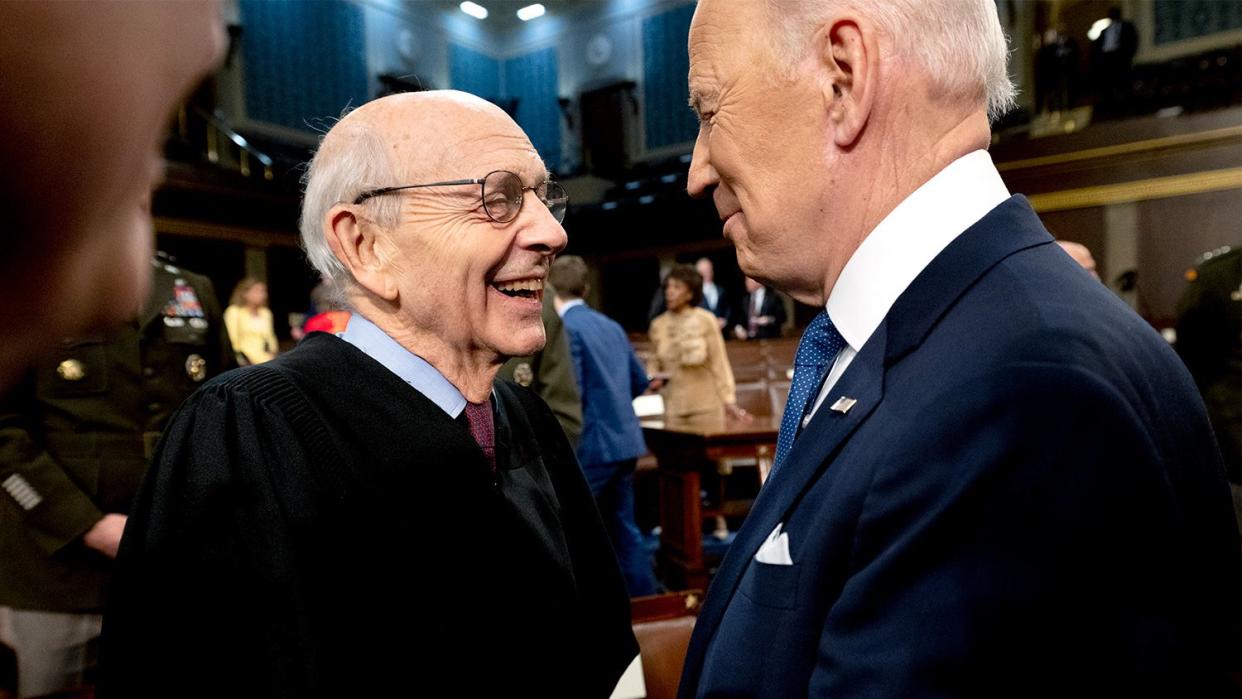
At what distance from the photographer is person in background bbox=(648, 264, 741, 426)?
5898 millimetres

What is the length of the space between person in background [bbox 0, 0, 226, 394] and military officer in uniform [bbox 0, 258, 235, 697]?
2.21 metres

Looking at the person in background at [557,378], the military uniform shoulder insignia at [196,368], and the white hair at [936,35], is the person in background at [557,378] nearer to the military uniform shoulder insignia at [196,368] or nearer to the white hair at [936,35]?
the military uniform shoulder insignia at [196,368]

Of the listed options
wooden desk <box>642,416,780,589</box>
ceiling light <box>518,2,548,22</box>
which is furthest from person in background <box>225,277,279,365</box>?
ceiling light <box>518,2,548,22</box>

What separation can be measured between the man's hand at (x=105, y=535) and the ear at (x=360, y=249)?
1242 millimetres

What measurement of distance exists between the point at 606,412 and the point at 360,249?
3.03 metres

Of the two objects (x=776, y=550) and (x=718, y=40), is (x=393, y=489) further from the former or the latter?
(x=718, y=40)

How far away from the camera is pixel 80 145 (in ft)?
0.87

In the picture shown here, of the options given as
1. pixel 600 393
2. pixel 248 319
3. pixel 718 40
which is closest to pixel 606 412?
pixel 600 393

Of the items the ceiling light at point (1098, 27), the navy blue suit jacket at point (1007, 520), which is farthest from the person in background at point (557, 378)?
the ceiling light at point (1098, 27)

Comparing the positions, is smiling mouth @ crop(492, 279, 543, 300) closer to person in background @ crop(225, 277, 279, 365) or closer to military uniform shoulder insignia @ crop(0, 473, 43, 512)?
military uniform shoulder insignia @ crop(0, 473, 43, 512)

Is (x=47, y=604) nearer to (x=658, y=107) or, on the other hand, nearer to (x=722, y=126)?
(x=722, y=126)

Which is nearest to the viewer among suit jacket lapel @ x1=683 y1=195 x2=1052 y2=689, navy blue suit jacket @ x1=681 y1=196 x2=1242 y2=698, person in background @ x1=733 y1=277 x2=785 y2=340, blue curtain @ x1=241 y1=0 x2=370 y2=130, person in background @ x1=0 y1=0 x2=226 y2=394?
person in background @ x1=0 y1=0 x2=226 y2=394

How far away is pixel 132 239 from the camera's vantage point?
1.03 feet

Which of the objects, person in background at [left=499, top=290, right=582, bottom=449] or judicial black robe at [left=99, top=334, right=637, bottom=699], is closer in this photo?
judicial black robe at [left=99, top=334, right=637, bottom=699]
